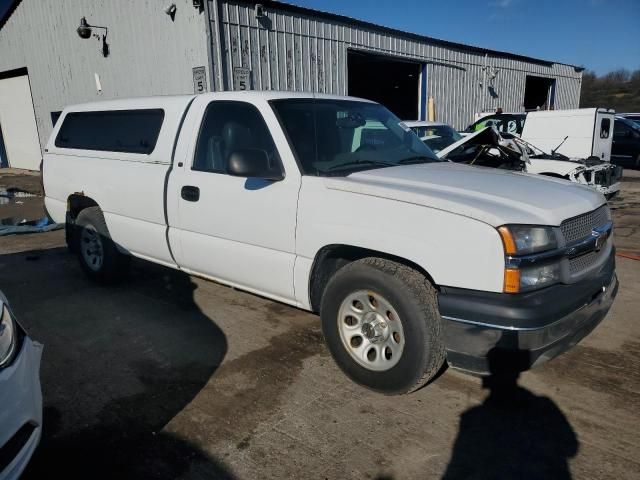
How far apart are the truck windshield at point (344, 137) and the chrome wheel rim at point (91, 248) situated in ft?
8.79

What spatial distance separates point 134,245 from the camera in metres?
4.66

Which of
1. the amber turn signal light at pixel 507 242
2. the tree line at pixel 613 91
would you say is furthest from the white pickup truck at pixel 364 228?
the tree line at pixel 613 91

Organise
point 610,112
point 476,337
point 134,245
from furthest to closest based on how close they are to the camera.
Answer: point 610,112 → point 134,245 → point 476,337

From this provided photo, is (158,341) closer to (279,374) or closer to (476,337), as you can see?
(279,374)

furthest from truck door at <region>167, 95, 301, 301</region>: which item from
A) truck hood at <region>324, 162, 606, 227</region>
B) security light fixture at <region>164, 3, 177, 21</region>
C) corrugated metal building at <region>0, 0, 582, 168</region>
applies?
security light fixture at <region>164, 3, 177, 21</region>

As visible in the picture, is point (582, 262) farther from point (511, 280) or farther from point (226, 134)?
point (226, 134)

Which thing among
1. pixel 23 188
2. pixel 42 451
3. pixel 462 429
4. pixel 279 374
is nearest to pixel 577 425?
pixel 462 429

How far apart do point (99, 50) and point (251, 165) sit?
1177cm

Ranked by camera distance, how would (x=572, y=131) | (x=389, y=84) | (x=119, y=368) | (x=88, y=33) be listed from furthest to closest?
(x=389, y=84)
(x=88, y=33)
(x=572, y=131)
(x=119, y=368)

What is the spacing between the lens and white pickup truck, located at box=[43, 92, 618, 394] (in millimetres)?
2557

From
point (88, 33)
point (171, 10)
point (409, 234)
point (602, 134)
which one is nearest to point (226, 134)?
point (409, 234)

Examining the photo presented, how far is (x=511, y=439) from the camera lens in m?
2.67

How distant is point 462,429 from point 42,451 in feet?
7.61

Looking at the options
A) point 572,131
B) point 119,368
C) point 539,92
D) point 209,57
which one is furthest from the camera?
point 539,92
